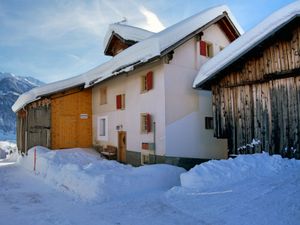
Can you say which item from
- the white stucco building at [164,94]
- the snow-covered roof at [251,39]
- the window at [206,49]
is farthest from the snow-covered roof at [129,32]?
the snow-covered roof at [251,39]

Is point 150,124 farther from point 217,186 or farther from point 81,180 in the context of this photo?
point 217,186

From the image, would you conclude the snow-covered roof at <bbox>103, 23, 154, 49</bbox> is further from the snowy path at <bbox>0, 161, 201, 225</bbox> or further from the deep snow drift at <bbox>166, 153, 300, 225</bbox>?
the deep snow drift at <bbox>166, 153, 300, 225</bbox>

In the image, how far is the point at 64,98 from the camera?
54.9ft

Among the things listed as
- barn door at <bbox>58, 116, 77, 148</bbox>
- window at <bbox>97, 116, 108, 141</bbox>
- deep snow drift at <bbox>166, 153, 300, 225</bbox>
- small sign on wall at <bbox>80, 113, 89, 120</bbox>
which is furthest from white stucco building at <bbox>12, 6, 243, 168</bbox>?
deep snow drift at <bbox>166, 153, 300, 225</bbox>

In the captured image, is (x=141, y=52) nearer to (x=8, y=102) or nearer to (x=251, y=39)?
(x=251, y=39)

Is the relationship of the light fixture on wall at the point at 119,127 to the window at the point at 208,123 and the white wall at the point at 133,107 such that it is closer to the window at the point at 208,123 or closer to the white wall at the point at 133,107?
the white wall at the point at 133,107

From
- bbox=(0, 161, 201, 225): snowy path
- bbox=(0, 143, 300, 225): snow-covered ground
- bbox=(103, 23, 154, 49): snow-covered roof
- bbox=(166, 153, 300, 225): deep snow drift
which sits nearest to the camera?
bbox=(166, 153, 300, 225): deep snow drift

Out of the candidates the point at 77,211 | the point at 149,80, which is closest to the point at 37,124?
the point at 149,80

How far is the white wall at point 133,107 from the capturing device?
11789 millimetres

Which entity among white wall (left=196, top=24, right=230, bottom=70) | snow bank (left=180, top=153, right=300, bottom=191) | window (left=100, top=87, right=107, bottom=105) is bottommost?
snow bank (left=180, top=153, right=300, bottom=191)

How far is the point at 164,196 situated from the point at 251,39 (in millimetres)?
5861

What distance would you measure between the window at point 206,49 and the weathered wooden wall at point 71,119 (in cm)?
810

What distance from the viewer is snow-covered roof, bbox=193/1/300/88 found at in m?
8.09

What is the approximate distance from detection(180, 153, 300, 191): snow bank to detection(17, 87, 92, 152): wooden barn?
10.8 metres
